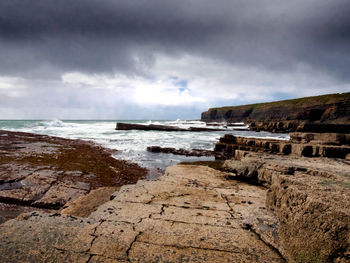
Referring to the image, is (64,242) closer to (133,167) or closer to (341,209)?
(341,209)

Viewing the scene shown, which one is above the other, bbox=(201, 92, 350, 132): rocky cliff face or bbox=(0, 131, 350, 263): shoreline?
bbox=(201, 92, 350, 132): rocky cliff face

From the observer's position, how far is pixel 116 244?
1.96 meters

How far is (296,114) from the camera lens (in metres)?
60.9

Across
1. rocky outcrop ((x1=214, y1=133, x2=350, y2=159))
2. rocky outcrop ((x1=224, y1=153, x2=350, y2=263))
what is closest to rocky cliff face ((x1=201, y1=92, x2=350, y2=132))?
rocky outcrop ((x1=214, y1=133, x2=350, y2=159))

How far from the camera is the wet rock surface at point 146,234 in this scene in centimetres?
182

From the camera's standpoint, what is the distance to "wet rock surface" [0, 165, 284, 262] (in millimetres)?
1821

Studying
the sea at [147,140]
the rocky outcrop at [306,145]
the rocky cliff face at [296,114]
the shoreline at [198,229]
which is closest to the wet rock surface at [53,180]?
the shoreline at [198,229]

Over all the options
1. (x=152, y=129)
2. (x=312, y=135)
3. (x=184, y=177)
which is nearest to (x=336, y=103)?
(x=152, y=129)

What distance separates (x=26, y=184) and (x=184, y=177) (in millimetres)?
3986

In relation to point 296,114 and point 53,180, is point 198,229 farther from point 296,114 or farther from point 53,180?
point 296,114

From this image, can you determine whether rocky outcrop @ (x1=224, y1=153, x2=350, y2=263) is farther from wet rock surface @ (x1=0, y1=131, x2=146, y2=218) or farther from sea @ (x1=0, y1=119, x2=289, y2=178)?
sea @ (x1=0, y1=119, x2=289, y2=178)

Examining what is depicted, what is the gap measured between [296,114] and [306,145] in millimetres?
64247

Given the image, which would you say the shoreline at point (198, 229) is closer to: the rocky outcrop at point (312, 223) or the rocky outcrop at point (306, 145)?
the rocky outcrop at point (312, 223)

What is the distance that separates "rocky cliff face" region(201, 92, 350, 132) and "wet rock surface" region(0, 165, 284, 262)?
29.5 metres
